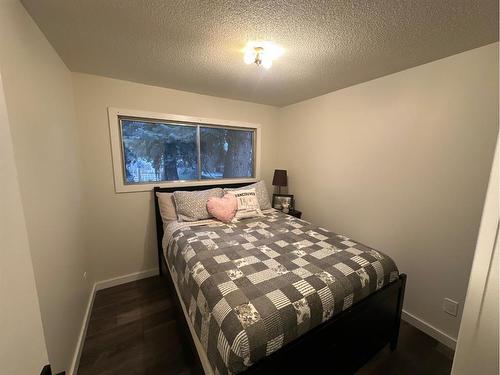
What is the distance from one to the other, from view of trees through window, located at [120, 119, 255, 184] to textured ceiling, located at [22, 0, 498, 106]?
66 centimetres

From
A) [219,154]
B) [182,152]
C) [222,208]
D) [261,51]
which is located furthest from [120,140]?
[261,51]

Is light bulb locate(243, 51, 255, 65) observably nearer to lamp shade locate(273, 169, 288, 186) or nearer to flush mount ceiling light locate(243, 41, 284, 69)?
flush mount ceiling light locate(243, 41, 284, 69)

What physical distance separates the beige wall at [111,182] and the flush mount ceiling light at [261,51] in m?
1.27

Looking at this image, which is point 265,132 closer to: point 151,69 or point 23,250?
point 151,69

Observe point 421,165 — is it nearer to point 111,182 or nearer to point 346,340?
point 346,340

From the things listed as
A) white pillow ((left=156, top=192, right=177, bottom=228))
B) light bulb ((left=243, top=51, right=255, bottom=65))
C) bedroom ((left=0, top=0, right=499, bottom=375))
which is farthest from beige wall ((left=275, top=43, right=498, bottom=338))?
white pillow ((left=156, top=192, right=177, bottom=228))

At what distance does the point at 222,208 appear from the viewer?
2.34m

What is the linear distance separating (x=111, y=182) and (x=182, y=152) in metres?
0.87

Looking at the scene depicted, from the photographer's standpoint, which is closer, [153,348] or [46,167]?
[46,167]

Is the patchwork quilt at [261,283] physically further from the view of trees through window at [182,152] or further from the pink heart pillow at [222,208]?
the view of trees through window at [182,152]

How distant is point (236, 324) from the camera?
Answer: 979 mm

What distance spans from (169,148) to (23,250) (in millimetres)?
2191

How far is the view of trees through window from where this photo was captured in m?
2.43

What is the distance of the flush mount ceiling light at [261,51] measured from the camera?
150cm
